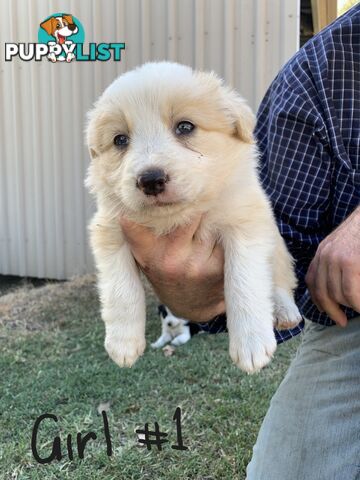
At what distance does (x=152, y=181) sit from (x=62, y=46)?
4.97 m

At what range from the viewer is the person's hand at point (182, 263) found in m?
2.00

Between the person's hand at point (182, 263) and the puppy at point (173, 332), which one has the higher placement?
the person's hand at point (182, 263)

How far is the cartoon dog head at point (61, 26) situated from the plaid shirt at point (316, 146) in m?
4.22

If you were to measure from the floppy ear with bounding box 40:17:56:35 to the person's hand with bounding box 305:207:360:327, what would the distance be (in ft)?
16.2

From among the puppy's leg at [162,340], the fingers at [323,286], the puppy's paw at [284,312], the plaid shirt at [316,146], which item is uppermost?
the plaid shirt at [316,146]

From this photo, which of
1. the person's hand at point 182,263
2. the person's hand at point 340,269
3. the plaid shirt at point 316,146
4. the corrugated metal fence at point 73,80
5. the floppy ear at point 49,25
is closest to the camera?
the person's hand at point 340,269

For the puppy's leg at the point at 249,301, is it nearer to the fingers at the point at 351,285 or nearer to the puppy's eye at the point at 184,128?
the fingers at the point at 351,285

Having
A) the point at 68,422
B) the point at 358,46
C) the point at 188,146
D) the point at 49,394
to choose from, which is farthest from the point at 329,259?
the point at 49,394

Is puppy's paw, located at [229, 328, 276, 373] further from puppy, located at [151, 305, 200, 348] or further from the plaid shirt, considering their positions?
puppy, located at [151, 305, 200, 348]

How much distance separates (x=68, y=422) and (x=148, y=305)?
2.14m

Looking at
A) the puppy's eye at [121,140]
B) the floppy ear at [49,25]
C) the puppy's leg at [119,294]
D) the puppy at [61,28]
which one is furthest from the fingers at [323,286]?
the floppy ear at [49,25]

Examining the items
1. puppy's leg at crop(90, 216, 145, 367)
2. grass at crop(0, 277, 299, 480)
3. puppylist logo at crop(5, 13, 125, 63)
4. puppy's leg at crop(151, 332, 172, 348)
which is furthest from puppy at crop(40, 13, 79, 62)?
puppy's leg at crop(90, 216, 145, 367)

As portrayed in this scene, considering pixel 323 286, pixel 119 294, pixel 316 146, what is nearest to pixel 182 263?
pixel 119 294

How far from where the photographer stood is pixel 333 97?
222 cm
